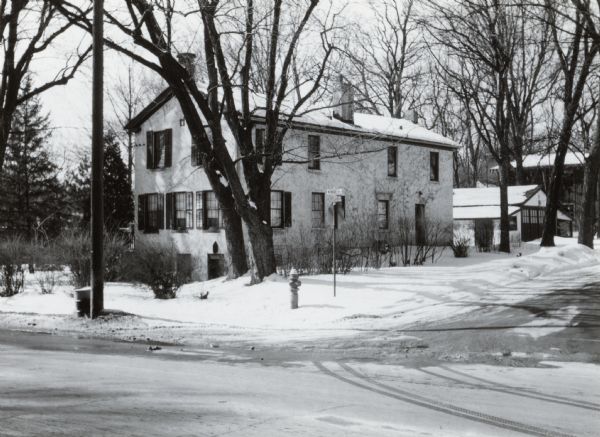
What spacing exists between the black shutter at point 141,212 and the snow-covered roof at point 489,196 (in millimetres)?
30307

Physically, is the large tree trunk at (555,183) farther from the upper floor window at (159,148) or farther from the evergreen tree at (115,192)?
the evergreen tree at (115,192)

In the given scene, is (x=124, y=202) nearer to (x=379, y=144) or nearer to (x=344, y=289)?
(x=379, y=144)

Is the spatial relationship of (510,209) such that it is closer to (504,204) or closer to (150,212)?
(504,204)

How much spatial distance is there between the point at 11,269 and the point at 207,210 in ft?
41.7

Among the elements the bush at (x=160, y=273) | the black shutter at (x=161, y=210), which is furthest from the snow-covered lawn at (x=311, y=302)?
the black shutter at (x=161, y=210)

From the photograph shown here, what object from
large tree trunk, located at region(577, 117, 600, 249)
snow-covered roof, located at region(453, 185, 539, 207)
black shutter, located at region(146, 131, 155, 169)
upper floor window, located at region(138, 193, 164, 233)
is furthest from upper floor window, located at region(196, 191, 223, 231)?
snow-covered roof, located at region(453, 185, 539, 207)

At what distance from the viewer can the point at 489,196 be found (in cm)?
5809

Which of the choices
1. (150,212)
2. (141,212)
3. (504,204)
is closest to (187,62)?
(150,212)

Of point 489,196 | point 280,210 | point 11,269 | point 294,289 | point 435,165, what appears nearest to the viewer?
point 294,289

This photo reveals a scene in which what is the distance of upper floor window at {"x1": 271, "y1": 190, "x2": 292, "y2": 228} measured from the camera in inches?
1272

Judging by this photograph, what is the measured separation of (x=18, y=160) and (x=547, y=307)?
39914mm

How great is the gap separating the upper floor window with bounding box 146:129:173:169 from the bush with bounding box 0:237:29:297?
14.0 meters

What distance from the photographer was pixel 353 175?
36000 mm

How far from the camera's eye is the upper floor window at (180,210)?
3275cm
